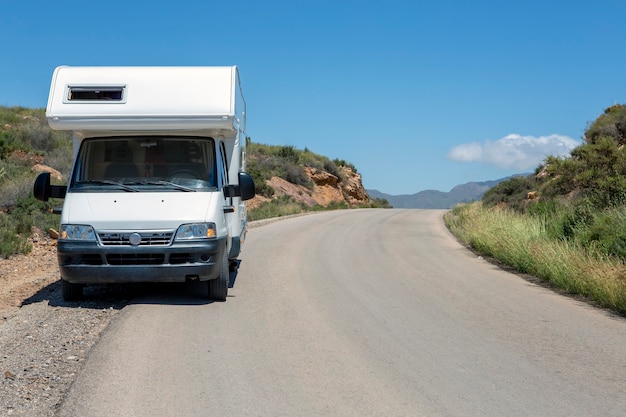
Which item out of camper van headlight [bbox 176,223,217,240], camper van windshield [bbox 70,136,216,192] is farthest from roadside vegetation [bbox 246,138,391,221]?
camper van headlight [bbox 176,223,217,240]

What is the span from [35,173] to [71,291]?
14.7 meters

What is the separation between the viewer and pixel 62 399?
5.23m

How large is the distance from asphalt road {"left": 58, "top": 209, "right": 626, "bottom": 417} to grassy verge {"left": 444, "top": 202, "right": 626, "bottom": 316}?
43cm

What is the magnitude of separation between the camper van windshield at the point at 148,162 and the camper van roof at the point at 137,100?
325 mm

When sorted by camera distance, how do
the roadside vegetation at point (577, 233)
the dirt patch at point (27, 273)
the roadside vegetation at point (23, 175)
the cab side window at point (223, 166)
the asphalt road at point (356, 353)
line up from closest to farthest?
the asphalt road at point (356, 353) < the cab side window at point (223, 166) < the dirt patch at point (27, 273) < the roadside vegetation at point (577, 233) < the roadside vegetation at point (23, 175)

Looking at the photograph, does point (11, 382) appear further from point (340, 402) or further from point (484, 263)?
point (484, 263)

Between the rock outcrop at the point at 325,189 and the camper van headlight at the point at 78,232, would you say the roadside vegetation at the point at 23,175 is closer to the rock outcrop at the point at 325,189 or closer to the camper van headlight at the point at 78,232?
the camper van headlight at the point at 78,232

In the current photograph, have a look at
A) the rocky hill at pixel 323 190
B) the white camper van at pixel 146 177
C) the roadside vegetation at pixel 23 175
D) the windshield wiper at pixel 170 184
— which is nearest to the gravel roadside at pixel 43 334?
the white camper van at pixel 146 177

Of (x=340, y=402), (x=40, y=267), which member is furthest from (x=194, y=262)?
(x=40, y=267)

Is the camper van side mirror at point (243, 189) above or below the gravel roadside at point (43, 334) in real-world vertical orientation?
above

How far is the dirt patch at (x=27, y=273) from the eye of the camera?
10062 millimetres

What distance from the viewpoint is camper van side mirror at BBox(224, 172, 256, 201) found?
9.36m

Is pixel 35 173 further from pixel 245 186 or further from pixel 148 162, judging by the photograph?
pixel 245 186

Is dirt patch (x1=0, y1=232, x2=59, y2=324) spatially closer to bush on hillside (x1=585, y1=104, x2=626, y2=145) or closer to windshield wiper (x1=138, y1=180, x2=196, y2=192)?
windshield wiper (x1=138, y1=180, x2=196, y2=192)
